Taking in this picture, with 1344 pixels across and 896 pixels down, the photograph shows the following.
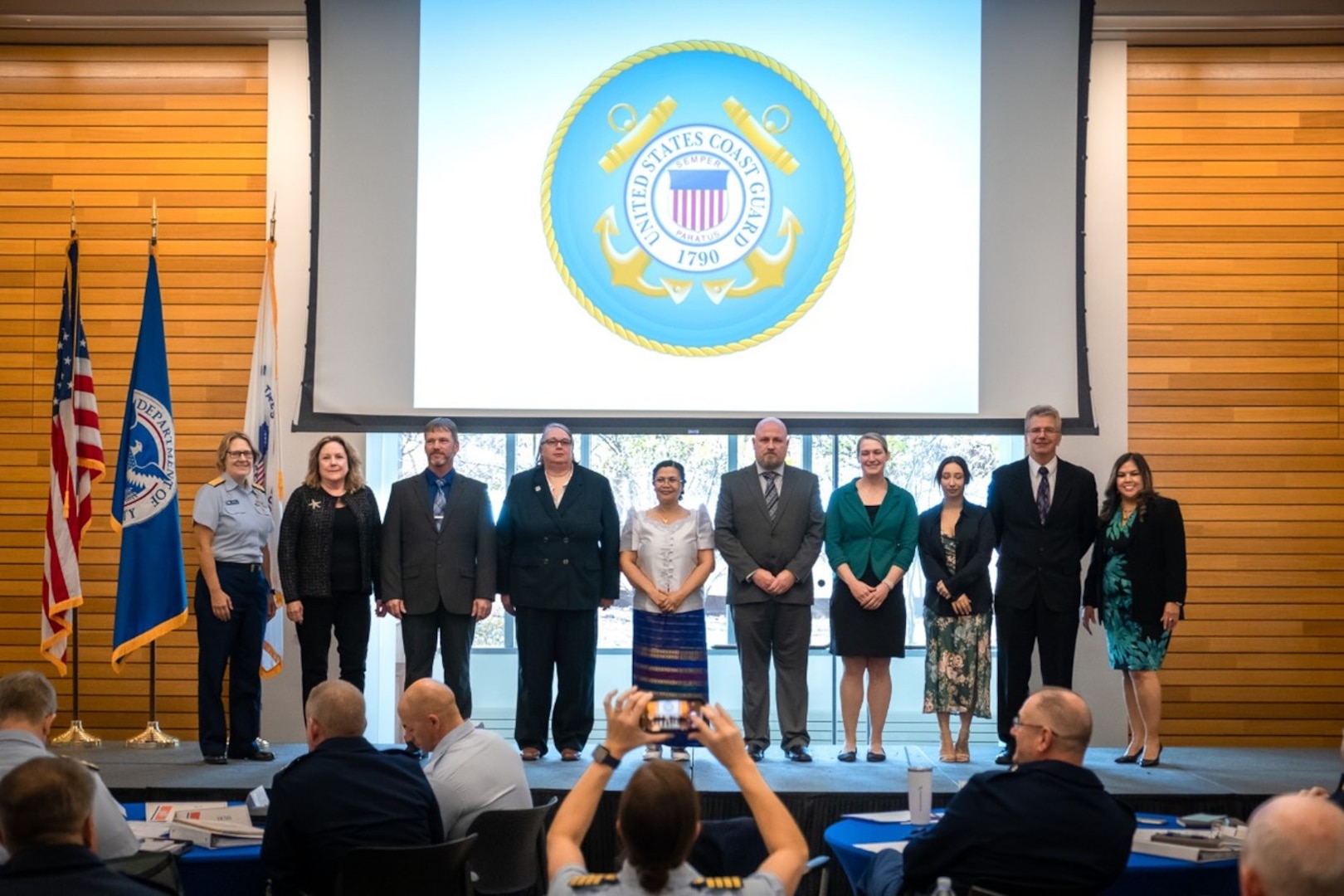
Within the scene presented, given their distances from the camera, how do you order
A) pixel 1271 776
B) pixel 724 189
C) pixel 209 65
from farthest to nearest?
pixel 209 65, pixel 724 189, pixel 1271 776

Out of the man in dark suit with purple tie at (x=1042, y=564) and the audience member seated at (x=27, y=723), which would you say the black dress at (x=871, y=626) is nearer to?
the man in dark suit with purple tie at (x=1042, y=564)

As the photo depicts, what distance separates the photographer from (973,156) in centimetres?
721

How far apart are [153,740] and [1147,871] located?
5086 mm

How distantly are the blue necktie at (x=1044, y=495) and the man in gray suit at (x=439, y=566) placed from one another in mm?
2622

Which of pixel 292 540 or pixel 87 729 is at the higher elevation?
pixel 292 540

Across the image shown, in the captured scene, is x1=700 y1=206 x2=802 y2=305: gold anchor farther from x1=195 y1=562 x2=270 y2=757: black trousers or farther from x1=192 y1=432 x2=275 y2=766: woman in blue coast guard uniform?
x1=195 y1=562 x2=270 y2=757: black trousers

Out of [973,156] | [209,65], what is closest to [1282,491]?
[973,156]

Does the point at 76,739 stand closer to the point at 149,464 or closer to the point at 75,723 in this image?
the point at 75,723

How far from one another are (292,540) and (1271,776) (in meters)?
4.65

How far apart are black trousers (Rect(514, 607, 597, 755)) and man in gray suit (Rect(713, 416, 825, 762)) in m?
0.74

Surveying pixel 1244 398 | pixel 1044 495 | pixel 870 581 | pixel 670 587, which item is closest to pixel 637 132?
pixel 670 587

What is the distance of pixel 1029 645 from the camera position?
6.31 metres

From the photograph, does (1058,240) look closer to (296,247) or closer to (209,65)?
(296,247)

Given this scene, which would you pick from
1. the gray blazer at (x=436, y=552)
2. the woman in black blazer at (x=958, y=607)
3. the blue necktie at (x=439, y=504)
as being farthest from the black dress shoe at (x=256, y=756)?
the woman in black blazer at (x=958, y=607)
